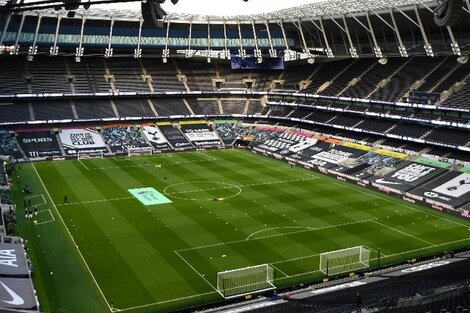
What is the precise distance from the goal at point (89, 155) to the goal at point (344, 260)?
4222cm

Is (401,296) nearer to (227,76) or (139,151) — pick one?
(139,151)

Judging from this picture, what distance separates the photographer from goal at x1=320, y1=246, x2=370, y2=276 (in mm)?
31562

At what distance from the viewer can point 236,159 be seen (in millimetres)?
67312

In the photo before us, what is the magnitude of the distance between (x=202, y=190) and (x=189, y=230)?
1245cm

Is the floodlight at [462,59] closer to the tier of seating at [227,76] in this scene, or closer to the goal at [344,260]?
the tier of seating at [227,76]

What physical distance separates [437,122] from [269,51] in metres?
35.1

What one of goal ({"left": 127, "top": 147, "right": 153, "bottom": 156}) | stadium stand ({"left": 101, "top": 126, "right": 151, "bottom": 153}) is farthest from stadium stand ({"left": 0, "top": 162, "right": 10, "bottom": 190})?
goal ({"left": 127, "top": 147, "right": 153, "bottom": 156})

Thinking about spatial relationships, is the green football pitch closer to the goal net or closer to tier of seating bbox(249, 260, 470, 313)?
the goal net

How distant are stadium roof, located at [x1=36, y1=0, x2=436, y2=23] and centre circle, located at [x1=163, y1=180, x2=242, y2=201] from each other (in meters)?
26.1

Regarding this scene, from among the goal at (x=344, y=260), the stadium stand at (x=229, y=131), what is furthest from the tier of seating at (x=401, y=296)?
the stadium stand at (x=229, y=131)

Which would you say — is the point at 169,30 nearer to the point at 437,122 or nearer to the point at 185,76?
the point at 185,76

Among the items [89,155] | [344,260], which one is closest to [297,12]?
[89,155]

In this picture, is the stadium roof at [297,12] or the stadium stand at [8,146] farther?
the stadium stand at [8,146]

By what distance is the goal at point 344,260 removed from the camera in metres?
31.6
